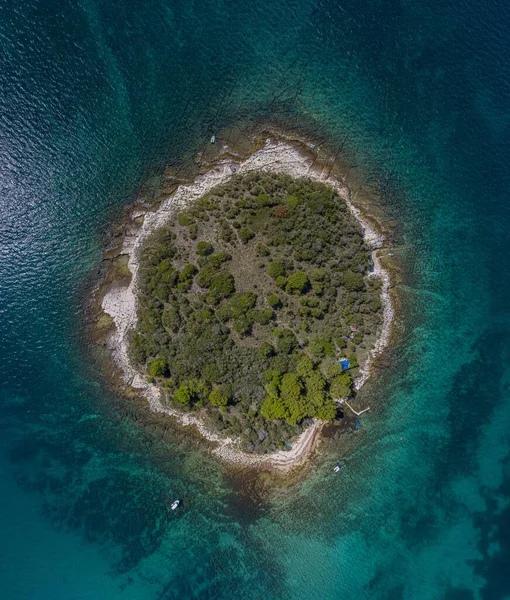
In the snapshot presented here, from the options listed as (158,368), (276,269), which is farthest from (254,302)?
(158,368)

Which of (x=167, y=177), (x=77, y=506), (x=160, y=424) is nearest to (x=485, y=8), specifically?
(x=167, y=177)

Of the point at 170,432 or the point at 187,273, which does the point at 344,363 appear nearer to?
the point at 187,273

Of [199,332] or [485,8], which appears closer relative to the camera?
[199,332]

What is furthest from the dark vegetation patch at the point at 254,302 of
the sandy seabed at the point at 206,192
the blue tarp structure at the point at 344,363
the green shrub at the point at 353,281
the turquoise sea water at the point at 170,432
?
the turquoise sea water at the point at 170,432

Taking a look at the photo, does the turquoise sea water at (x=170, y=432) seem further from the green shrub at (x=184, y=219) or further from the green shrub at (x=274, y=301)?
the green shrub at (x=274, y=301)

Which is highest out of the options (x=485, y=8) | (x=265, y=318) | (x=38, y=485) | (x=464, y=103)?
(x=485, y=8)

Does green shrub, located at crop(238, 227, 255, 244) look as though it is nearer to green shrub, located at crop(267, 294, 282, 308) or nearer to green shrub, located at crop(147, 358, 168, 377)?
green shrub, located at crop(267, 294, 282, 308)

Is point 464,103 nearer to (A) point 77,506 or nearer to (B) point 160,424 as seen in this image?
(B) point 160,424
